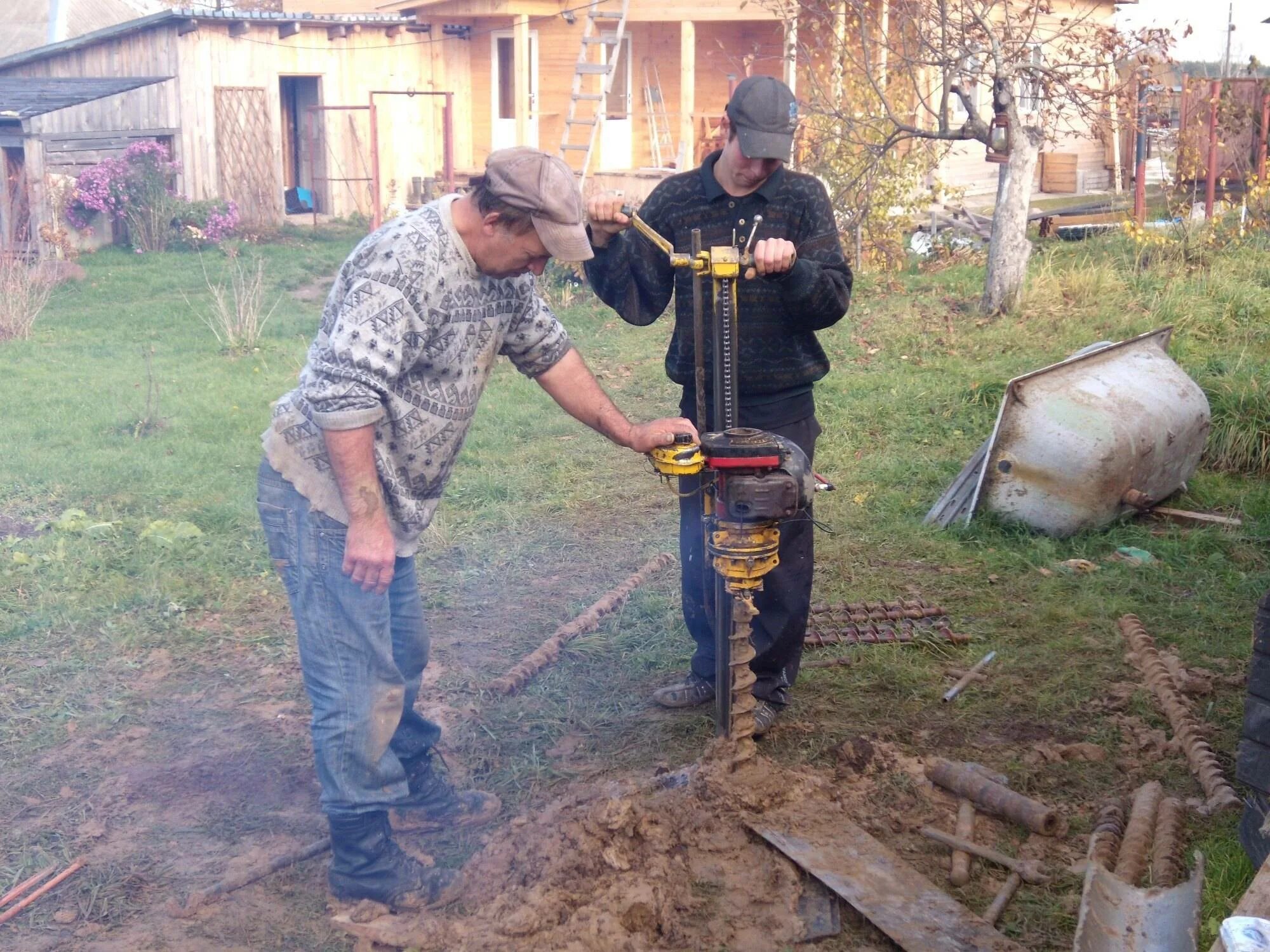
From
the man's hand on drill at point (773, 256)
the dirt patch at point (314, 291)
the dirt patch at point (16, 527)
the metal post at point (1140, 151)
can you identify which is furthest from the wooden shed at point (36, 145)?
the man's hand on drill at point (773, 256)

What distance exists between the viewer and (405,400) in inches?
119

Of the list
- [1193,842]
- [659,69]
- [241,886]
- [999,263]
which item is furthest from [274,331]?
[659,69]

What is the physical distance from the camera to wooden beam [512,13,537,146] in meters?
20.5

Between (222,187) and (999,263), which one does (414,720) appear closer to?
(999,263)

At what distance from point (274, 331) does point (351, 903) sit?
9.18 metres

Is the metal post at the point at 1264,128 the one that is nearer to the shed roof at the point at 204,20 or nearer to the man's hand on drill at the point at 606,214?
the man's hand on drill at the point at 606,214

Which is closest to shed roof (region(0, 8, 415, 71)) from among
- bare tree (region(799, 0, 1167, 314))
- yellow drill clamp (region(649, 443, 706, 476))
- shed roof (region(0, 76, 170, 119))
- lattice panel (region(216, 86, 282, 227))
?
shed roof (region(0, 76, 170, 119))

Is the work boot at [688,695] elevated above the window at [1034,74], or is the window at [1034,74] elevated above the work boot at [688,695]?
the window at [1034,74]

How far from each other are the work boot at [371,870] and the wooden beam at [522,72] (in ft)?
59.9

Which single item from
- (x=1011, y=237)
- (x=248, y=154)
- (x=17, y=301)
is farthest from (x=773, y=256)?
(x=248, y=154)

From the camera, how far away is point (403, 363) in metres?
2.94

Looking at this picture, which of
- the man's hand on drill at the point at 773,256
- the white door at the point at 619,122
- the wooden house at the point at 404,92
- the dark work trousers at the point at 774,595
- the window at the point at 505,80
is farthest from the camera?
the window at the point at 505,80

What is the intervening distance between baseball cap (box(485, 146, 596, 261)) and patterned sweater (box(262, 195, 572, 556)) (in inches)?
7.4

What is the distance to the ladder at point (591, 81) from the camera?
1786 centimetres
